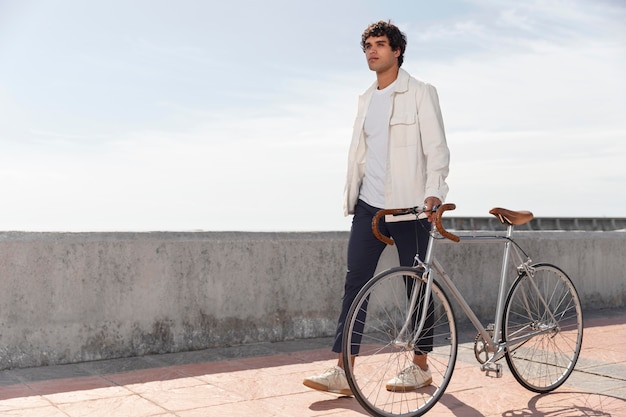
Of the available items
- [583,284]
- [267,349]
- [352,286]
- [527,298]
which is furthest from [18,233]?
[583,284]

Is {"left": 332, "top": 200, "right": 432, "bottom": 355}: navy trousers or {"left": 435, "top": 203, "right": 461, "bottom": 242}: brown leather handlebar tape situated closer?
{"left": 435, "top": 203, "right": 461, "bottom": 242}: brown leather handlebar tape

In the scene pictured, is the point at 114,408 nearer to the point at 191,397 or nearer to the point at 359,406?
the point at 191,397

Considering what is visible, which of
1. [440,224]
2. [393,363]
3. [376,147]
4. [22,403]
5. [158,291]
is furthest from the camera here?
[158,291]

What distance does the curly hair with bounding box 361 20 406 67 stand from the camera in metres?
4.41

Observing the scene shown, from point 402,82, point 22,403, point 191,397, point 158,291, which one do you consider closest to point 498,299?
point 402,82

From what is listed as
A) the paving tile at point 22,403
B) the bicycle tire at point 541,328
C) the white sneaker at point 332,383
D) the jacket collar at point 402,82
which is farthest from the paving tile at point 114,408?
the jacket collar at point 402,82

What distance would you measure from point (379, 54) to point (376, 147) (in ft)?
1.79

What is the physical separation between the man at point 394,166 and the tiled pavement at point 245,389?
0.30m

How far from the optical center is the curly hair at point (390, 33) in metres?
4.41

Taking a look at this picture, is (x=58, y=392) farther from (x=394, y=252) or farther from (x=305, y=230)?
(x=394, y=252)

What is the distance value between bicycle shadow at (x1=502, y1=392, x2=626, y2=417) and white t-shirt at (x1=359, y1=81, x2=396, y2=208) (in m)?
1.42

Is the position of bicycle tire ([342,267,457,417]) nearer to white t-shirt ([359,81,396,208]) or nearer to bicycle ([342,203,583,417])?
bicycle ([342,203,583,417])

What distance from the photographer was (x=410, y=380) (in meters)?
4.38

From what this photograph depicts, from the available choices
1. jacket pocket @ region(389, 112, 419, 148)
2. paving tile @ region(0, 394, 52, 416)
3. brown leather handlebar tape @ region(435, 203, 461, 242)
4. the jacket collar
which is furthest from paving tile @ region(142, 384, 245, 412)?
the jacket collar
